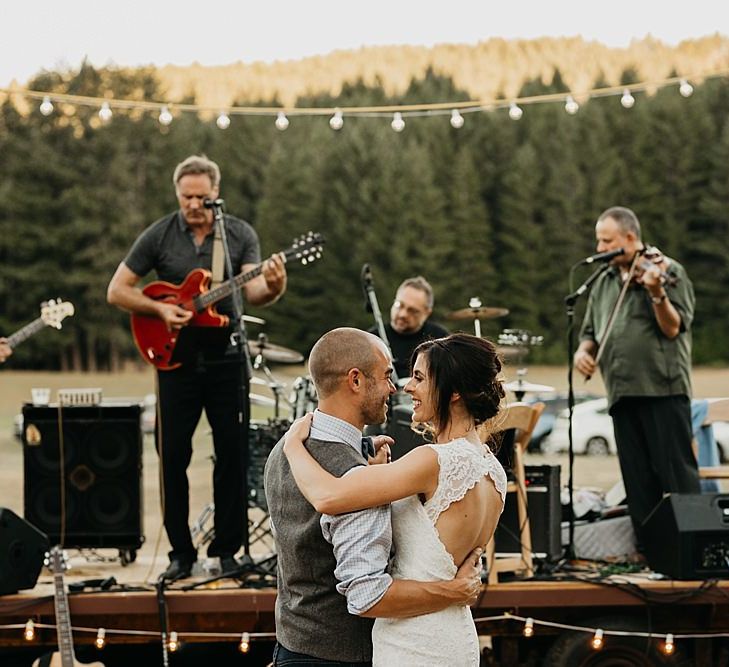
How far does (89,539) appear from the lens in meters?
5.91

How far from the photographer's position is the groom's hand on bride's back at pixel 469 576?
106 inches

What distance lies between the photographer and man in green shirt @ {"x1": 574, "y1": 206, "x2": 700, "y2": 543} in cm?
547

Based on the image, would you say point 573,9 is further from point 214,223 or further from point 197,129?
point 214,223

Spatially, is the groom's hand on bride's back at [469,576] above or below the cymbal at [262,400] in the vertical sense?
below

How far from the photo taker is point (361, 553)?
2.61 m

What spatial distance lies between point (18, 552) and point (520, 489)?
2242mm

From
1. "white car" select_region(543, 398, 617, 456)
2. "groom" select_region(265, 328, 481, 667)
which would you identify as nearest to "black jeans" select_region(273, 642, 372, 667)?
"groom" select_region(265, 328, 481, 667)

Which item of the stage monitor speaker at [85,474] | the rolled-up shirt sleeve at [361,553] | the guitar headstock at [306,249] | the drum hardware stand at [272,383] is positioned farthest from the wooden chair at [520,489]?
the rolled-up shirt sleeve at [361,553]

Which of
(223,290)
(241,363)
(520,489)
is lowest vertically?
(520,489)

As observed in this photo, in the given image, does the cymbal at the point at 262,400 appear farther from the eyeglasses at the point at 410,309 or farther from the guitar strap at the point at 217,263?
the guitar strap at the point at 217,263

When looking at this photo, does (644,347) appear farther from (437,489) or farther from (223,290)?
(437,489)

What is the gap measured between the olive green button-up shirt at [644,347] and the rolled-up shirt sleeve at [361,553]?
3.11 m

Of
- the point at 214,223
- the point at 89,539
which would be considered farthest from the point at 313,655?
the point at 89,539

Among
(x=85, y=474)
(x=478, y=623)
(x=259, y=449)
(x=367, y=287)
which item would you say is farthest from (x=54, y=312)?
(x=478, y=623)
